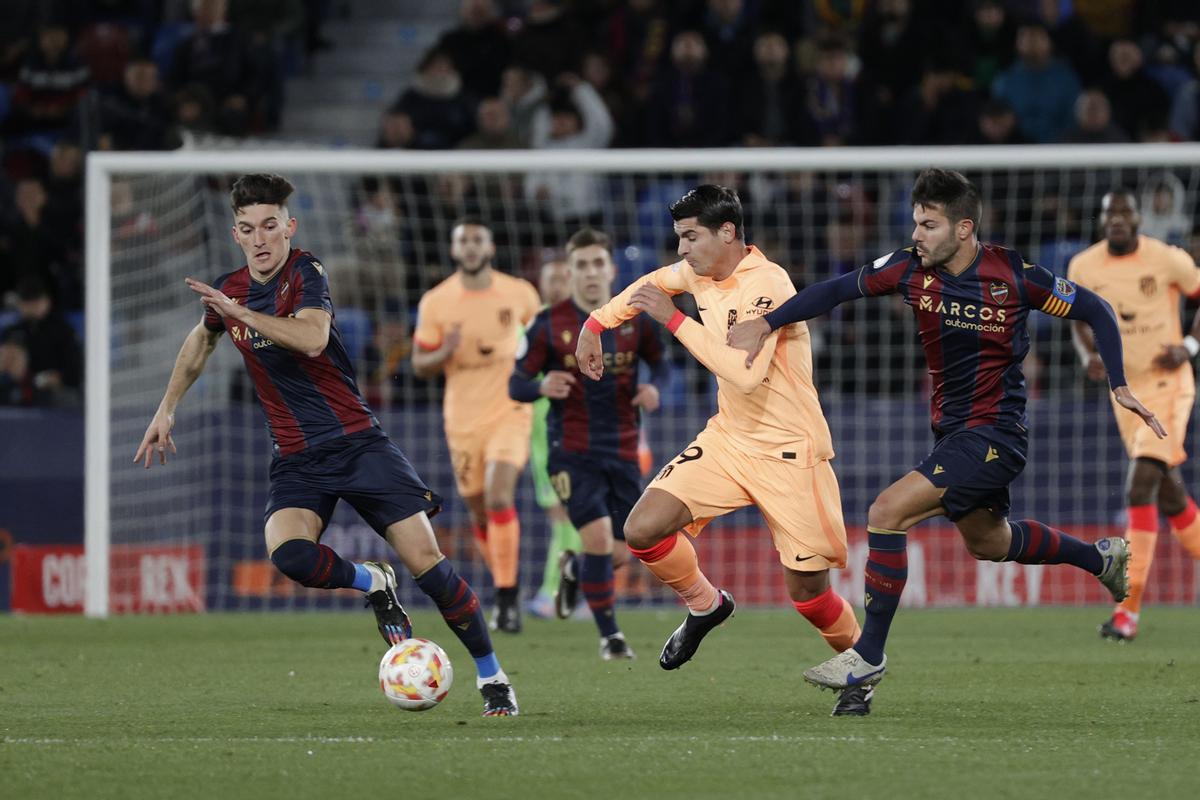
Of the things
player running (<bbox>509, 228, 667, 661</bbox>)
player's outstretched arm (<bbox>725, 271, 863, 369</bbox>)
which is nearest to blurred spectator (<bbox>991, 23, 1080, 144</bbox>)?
player running (<bbox>509, 228, 667, 661</bbox>)

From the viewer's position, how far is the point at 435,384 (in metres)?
14.2

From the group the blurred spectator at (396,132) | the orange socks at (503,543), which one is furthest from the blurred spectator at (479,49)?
the orange socks at (503,543)

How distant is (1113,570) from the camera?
24.5ft

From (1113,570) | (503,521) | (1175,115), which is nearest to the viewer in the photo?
(1113,570)

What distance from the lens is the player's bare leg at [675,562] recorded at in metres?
7.02

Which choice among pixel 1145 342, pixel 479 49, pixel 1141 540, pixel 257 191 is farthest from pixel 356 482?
pixel 479 49

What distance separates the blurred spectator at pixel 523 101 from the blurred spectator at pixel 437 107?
46 centimetres

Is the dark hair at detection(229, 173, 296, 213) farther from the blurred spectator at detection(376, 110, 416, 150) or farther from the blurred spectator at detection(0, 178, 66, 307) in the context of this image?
the blurred spectator at detection(376, 110, 416, 150)

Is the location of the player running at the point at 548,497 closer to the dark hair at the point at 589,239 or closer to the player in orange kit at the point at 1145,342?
the dark hair at the point at 589,239

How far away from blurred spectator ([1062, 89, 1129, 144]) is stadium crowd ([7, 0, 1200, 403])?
2cm

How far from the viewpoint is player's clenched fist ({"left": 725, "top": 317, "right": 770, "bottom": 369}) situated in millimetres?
6664

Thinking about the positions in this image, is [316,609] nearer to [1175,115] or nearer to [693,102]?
[693,102]

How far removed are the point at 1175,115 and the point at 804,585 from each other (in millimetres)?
10115

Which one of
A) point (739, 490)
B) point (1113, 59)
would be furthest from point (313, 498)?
point (1113, 59)
